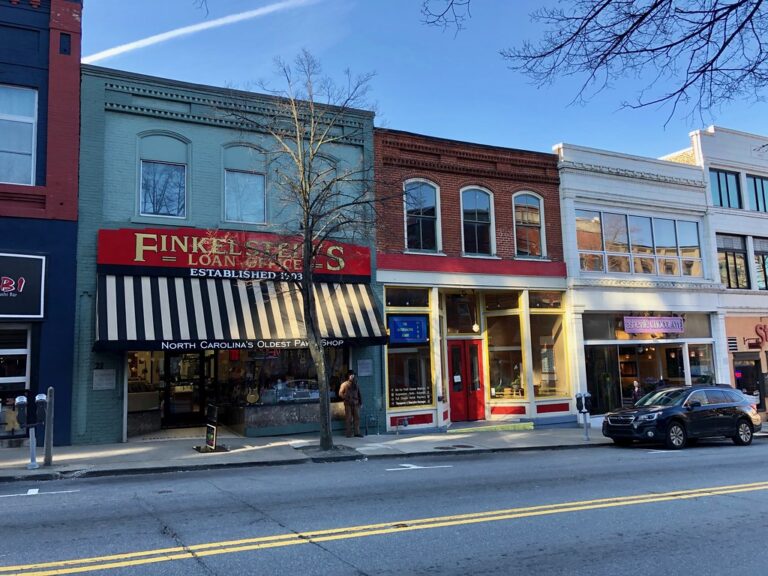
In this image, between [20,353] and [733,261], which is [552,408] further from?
[20,353]

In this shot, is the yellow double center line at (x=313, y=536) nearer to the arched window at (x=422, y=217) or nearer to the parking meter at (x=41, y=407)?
the parking meter at (x=41, y=407)

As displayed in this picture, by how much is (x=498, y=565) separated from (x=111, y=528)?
412 centimetres

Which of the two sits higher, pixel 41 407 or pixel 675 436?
pixel 41 407

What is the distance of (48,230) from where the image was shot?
45.1 ft

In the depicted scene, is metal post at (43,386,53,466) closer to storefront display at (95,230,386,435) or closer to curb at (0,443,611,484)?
curb at (0,443,611,484)

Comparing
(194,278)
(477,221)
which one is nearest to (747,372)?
(477,221)

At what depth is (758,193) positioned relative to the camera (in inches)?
1009

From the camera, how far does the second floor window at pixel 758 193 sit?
1001 inches

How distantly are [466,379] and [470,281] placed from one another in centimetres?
318

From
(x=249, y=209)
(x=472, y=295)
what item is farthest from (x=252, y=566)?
(x=472, y=295)

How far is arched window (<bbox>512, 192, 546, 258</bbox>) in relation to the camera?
1994 cm

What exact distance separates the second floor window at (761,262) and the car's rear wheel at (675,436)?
1275cm

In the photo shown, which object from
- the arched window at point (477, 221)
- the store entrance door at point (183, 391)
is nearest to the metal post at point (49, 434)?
the store entrance door at point (183, 391)

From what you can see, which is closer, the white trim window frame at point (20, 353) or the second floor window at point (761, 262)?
the white trim window frame at point (20, 353)
